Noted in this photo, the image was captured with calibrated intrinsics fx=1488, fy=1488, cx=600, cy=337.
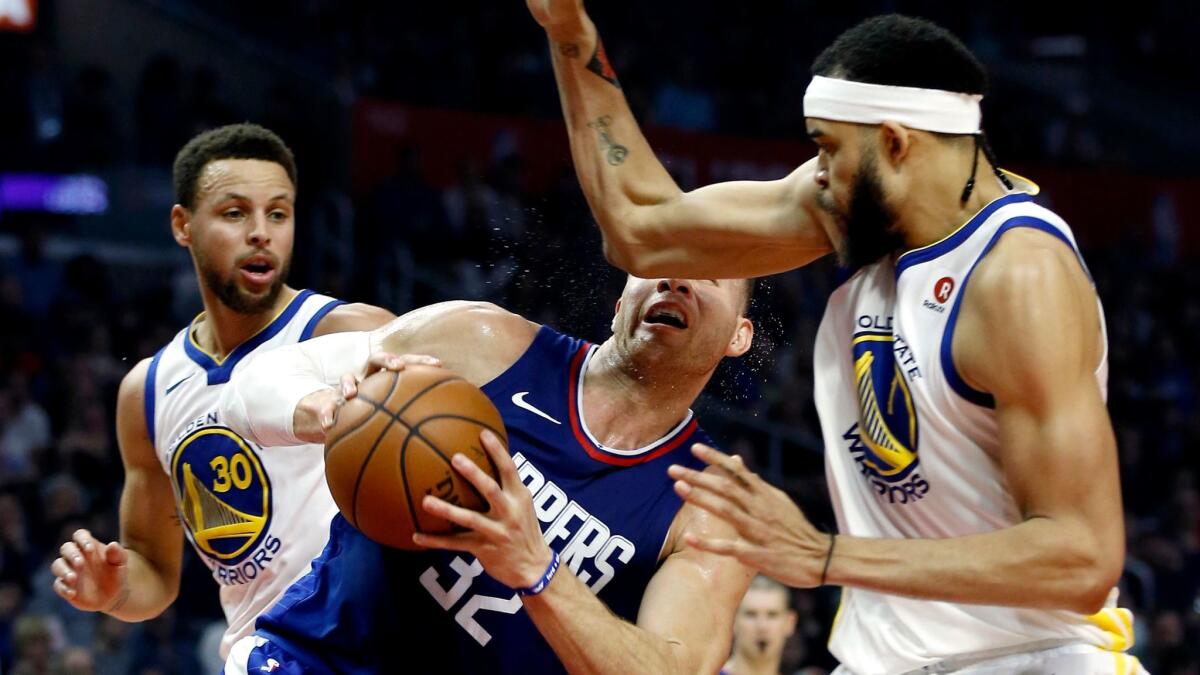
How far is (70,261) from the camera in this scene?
9.88 metres

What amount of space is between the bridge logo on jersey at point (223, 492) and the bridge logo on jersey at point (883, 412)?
207 centimetres

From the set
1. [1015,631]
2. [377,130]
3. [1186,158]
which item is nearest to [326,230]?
[377,130]

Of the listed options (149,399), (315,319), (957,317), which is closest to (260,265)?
(315,319)

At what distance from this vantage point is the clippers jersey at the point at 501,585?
361 centimetres

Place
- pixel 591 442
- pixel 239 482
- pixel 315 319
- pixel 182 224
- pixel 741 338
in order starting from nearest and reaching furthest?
pixel 591 442
pixel 741 338
pixel 239 482
pixel 315 319
pixel 182 224

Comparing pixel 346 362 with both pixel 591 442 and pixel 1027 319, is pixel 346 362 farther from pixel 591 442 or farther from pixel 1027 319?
pixel 1027 319

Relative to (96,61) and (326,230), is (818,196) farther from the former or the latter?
(96,61)

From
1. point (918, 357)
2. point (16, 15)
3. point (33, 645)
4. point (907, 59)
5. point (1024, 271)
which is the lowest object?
Result: point (33, 645)

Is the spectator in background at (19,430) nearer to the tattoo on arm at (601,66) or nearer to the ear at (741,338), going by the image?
the ear at (741,338)

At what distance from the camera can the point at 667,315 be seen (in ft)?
12.8

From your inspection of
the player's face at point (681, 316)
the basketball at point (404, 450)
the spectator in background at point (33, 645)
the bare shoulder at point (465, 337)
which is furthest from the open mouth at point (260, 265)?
the spectator in background at point (33, 645)

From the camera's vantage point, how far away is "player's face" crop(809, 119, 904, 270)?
10.1ft

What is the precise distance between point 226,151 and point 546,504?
1945 millimetres

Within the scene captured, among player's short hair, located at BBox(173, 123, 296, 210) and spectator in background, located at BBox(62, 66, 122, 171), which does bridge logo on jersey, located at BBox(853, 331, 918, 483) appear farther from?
spectator in background, located at BBox(62, 66, 122, 171)
